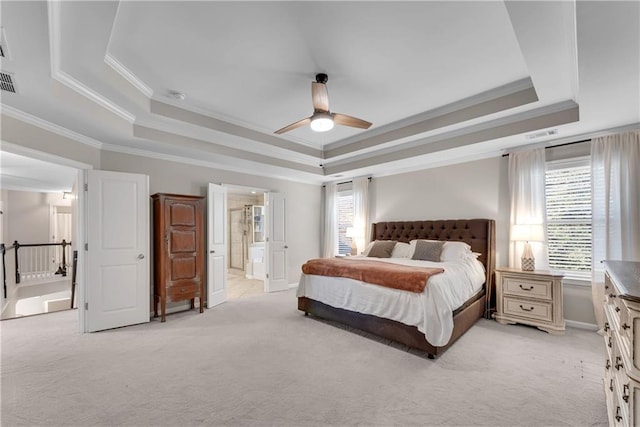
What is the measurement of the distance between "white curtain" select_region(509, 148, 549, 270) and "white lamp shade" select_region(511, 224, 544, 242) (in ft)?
0.40

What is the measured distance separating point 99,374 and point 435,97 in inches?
172

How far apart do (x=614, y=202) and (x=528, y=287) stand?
1.35 meters

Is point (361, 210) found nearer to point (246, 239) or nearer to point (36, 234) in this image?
point (246, 239)

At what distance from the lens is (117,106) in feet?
10.2

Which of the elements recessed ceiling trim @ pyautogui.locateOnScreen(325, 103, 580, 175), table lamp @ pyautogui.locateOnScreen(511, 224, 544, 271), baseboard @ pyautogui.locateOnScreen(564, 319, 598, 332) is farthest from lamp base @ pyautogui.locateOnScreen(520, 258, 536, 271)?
recessed ceiling trim @ pyautogui.locateOnScreen(325, 103, 580, 175)

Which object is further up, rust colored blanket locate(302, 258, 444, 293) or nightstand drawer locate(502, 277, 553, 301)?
rust colored blanket locate(302, 258, 444, 293)

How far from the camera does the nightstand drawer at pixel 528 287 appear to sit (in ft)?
11.4

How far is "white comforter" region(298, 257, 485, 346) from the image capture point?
9.14ft

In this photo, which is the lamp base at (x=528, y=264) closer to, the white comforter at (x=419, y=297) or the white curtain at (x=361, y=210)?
the white comforter at (x=419, y=297)

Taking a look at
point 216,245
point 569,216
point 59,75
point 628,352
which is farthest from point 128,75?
point 569,216

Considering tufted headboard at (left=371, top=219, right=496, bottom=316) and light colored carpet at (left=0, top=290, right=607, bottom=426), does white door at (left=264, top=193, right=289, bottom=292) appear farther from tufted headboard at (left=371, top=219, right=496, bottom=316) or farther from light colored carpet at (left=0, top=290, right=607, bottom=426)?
light colored carpet at (left=0, top=290, right=607, bottom=426)

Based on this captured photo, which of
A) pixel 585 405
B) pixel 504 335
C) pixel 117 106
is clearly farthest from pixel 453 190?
pixel 117 106

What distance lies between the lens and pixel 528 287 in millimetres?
3605

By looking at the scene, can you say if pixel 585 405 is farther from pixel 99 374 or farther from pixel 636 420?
pixel 99 374
